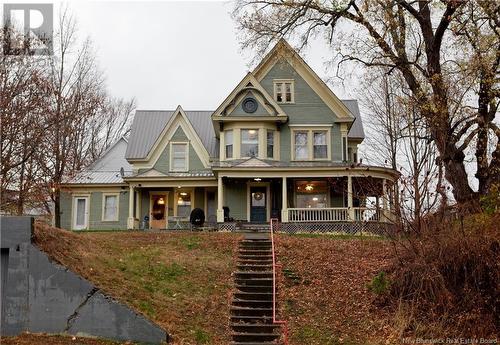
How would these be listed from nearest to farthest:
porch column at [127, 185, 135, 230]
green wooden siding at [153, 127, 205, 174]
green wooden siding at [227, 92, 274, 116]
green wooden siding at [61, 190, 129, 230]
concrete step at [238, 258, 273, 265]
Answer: concrete step at [238, 258, 273, 265] → green wooden siding at [227, 92, 274, 116] → porch column at [127, 185, 135, 230] → green wooden siding at [153, 127, 205, 174] → green wooden siding at [61, 190, 129, 230]

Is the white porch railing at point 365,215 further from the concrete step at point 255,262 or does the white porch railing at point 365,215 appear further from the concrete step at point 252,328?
the concrete step at point 252,328

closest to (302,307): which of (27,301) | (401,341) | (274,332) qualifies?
(274,332)

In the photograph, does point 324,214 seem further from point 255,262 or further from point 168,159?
point 255,262

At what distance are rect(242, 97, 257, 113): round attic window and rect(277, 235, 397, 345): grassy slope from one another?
370 inches

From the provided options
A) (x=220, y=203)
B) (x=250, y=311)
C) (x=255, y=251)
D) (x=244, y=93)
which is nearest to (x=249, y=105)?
(x=244, y=93)

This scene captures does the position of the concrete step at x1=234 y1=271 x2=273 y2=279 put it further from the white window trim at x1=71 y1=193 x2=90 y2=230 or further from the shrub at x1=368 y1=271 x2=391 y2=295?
the white window trim at x1=71 y1=193 x2=90 y2=230

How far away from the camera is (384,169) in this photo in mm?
27688

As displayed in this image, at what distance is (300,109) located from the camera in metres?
30.1

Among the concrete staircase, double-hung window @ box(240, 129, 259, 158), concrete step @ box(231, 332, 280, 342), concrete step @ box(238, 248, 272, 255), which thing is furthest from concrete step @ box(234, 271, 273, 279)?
double-hung window @ box(240, 129, 259, 158)

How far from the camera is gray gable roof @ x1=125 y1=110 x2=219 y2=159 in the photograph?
3216 centimetres

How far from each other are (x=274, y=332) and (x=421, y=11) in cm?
1142

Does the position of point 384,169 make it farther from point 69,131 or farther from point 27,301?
point 27,301

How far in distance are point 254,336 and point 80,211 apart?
21183mm

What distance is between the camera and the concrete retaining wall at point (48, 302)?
41.1ft
